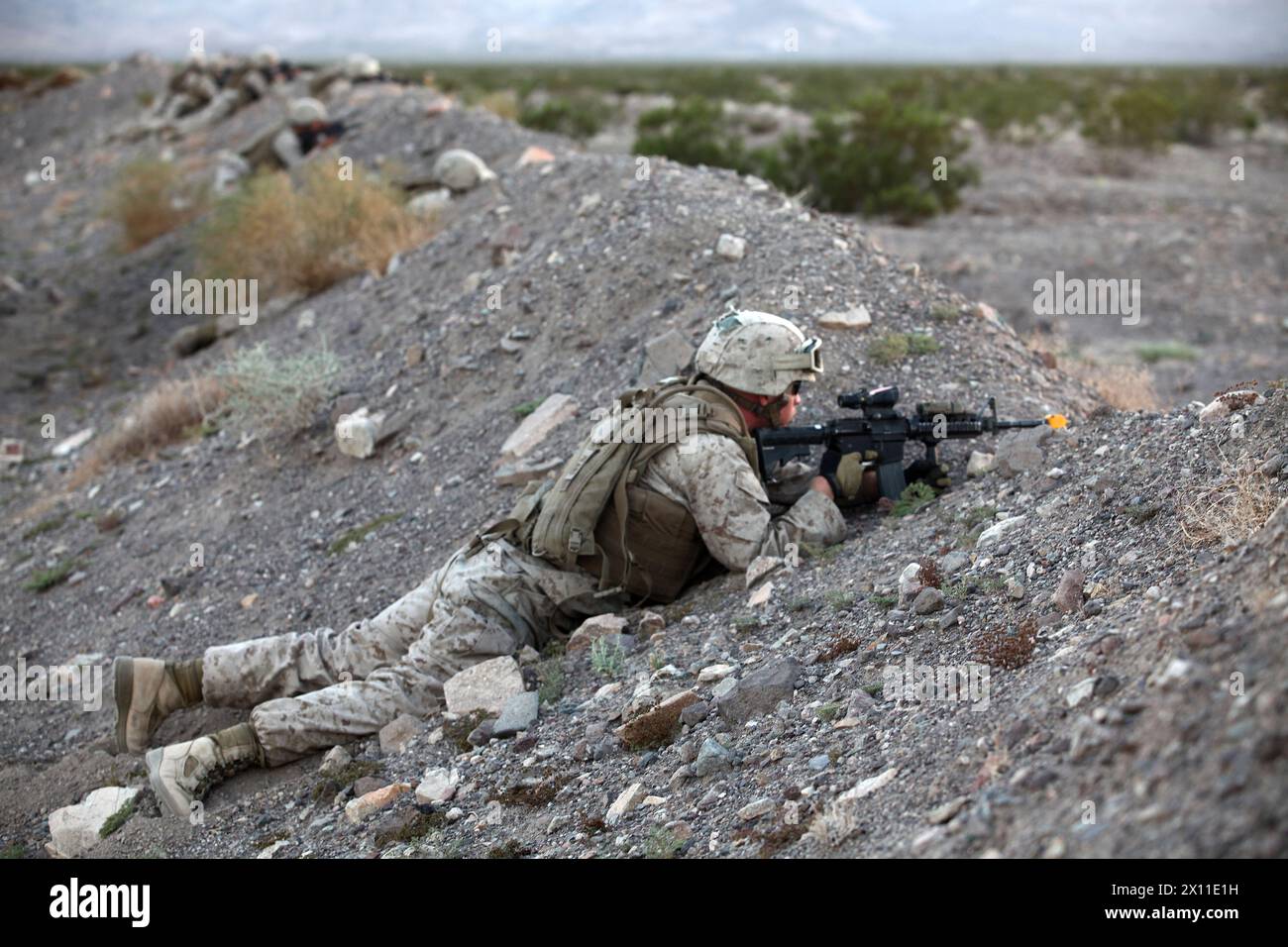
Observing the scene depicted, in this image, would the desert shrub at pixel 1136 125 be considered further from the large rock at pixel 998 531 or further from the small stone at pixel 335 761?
the small stone at pixel 335 761

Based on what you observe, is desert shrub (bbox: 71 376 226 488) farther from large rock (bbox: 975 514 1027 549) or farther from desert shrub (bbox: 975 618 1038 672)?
desert shrub (bbox: 975 618 1038 672)

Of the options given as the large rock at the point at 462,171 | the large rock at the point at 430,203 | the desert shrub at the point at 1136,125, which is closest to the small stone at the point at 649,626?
the large rock at the point at 430,203

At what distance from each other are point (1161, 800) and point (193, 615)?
535cm

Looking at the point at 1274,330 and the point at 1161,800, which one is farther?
the point at 1274,330

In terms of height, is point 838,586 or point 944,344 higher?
point 944,344

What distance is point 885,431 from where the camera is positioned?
518cm

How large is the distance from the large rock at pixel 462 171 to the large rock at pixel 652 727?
27.3 feet

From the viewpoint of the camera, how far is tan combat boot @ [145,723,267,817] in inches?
175

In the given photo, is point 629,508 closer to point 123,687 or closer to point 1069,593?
point 1069,593

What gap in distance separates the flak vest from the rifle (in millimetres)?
240

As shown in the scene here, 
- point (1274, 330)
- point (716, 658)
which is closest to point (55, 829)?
point (716, 658)
